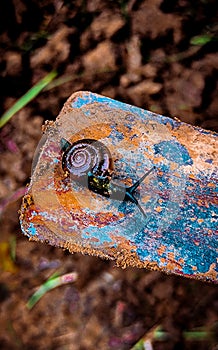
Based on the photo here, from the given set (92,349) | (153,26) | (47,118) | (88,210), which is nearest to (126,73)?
(153,26)

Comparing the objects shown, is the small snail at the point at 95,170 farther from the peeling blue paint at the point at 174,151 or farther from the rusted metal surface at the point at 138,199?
the peeling blue paint at the point at 174,151

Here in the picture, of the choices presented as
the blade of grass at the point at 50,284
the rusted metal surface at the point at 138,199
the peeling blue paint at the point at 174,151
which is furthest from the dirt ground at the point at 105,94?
the peeling blue paint at the point at 174,151

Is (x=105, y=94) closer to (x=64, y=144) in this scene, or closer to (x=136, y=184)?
(x=64, y=144)

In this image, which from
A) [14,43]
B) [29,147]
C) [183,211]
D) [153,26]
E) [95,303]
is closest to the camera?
[183,211]

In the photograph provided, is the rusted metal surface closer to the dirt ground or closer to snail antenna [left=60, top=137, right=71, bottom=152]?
snail antenna [left=60, top=137, right=71, bottom=152]

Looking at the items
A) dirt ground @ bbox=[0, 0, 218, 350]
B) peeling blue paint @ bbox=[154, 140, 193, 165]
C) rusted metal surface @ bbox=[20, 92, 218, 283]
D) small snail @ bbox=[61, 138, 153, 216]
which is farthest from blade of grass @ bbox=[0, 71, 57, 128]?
peeling blue paint @ bbox=[154, 140, 193, 165]

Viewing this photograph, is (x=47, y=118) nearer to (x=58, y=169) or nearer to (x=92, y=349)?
(x=58, y=169)
